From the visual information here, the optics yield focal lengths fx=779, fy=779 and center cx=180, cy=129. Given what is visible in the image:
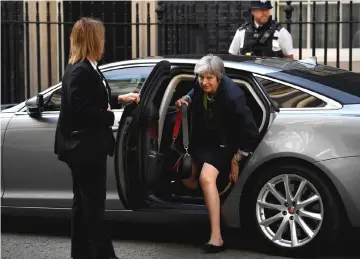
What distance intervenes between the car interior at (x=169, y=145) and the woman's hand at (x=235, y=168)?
0.59 ft

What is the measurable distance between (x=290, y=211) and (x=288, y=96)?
2.88 ft

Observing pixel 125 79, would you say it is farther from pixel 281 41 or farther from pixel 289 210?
pixel 281 41

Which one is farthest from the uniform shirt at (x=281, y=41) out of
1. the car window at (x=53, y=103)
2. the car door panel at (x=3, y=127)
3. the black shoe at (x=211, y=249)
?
the black shoe at (x=211, y=249)

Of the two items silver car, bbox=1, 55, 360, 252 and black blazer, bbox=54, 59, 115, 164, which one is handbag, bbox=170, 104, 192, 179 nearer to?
silver car, bbox=1, 55, 360, 252

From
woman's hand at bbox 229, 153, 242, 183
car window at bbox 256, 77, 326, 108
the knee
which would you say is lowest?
the knee

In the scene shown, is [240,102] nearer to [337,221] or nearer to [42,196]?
[337,221]

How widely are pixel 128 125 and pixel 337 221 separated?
5.48 feet

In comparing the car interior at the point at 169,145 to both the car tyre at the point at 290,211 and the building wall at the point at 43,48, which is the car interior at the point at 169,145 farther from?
the building wall at the point at 43,48

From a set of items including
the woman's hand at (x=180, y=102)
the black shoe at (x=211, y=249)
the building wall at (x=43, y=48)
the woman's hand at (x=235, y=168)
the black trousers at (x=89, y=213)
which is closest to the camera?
the black trousers at (x=89, y=213)

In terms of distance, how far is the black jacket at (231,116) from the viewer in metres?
5.77

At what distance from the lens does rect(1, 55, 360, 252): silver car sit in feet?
18.6

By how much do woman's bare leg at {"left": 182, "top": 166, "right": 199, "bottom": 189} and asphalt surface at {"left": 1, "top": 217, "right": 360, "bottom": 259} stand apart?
487mm

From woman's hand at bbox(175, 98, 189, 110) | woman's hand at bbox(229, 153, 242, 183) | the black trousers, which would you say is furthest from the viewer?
woman's hand at bbox(175, 98, 189, 110)

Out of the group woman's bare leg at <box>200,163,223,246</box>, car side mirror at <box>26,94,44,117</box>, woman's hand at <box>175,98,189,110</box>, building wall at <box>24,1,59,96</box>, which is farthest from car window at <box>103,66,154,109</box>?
building wall at <box>24,1,59,96</box>
